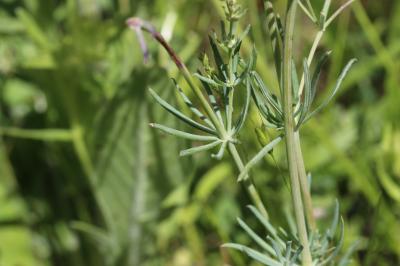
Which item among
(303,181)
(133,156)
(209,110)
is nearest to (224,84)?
(209,110)

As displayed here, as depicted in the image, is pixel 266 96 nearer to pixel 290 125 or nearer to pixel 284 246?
pixel 290 125

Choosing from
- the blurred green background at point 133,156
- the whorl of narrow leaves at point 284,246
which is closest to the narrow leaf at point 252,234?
the whorl of narrow leaves at point 284,246

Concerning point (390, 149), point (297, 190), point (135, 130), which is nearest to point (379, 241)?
point (390, 149)

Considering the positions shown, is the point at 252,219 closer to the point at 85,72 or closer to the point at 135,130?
the point at 135,130

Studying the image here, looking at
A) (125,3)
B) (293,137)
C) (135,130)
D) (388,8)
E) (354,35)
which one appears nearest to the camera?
(293,137)

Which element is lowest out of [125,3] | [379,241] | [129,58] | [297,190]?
[379,241]

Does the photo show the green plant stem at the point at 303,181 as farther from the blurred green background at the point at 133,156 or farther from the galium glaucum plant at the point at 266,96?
the blurred green background at the point at 133,156
